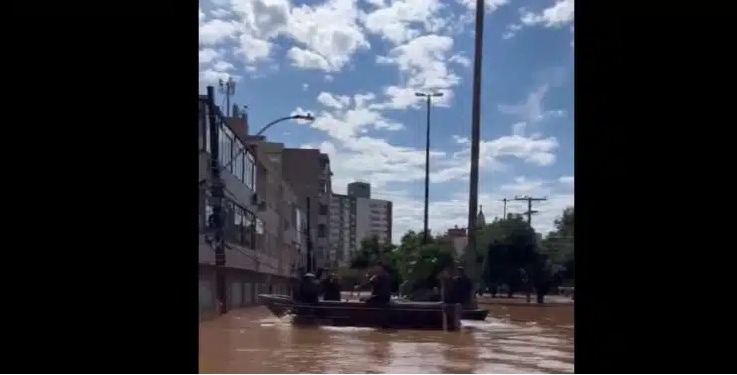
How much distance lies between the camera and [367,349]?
39.7ft

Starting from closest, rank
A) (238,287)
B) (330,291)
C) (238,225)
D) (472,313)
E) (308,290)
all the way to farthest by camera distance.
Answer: (238,225) → (238,287) → (308,290) → (330,291) → (472,313)

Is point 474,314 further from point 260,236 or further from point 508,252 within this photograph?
point 508,252

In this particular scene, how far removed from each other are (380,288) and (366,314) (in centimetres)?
56

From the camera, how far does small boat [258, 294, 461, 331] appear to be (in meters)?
14.0

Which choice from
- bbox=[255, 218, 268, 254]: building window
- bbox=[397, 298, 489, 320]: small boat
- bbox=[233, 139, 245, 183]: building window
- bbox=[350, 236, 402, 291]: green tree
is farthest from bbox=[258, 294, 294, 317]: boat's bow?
bbox=[350, 236, 402, 291]: green tree

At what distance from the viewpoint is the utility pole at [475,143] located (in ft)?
46.7

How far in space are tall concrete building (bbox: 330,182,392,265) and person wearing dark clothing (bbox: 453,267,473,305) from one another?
2.02 meters

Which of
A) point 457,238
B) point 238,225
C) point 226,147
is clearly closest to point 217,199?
point 226,147

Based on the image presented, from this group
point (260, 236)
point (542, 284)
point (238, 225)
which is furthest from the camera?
point (542, 284)

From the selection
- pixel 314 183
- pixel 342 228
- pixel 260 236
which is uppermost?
pixel 314 183
